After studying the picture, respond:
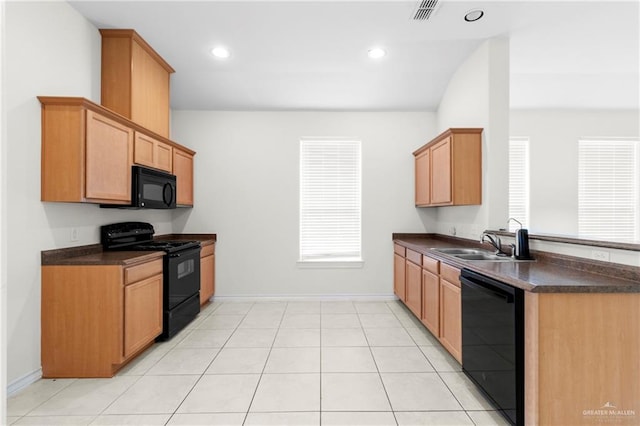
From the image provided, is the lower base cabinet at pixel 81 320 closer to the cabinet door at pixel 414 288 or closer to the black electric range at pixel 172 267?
the black electric range at pixel 172 267

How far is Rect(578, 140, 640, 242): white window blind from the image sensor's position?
4883 mm

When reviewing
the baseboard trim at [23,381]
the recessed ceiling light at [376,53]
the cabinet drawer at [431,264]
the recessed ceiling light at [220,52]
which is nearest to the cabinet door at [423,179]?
the cabinet drawer at [431,264]

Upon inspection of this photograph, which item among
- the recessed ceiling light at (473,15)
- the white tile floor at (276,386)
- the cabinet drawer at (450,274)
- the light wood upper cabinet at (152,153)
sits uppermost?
the recessed ceiling light at (473,15)

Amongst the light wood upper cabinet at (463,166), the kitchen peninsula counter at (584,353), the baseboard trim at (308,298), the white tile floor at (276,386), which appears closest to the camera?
the kitchen peninsula counter at (584,353)

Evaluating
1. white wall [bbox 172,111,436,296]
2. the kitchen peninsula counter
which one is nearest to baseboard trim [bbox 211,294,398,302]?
white wall [bbox 172,111,436,296]

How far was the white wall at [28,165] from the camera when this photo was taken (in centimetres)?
214

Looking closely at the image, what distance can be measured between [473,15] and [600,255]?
92.0 inches

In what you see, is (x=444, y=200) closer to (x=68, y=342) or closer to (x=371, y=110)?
(x=371, y=110)

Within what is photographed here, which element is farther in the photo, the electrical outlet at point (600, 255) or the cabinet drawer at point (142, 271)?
the cabinet drawer at point (142, 271)

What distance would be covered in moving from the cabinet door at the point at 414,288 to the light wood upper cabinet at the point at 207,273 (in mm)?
2729

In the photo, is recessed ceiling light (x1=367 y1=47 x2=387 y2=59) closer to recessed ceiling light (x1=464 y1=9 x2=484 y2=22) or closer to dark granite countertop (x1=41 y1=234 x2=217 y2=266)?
recessed ceiling light (x1=464 y1=9 x2=484 y2=22)

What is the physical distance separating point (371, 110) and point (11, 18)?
3.86 m

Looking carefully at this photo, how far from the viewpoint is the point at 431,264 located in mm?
3059

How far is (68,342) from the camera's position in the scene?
2.37m
